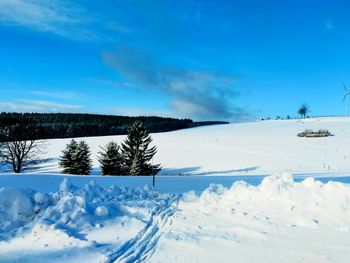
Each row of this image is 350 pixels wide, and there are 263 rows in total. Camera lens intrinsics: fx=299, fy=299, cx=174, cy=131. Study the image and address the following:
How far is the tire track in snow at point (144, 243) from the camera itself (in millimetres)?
5297

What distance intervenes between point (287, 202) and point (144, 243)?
4770 millimetres

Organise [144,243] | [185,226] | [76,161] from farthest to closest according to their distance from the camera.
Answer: [76,161] → [185,226] → [144,243]

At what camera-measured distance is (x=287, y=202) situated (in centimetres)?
875

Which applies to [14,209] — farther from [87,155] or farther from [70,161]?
[87,155]

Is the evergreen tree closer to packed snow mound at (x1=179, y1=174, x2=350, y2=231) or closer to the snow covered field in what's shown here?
the snow covered field

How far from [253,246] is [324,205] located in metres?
3.38

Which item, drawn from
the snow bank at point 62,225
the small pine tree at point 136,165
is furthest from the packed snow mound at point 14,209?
the small pine tree at point 136,165

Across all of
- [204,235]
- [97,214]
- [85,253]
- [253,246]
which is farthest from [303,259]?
[97,214]

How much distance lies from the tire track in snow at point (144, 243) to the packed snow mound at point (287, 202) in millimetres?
1677

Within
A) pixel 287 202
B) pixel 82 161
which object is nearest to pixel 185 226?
pixel 287 202

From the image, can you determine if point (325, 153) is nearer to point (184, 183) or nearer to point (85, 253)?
point (184, 183)

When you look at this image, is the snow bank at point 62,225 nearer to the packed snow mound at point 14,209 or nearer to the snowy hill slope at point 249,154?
the packed snow mound at point 14,209

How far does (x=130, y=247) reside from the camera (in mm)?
5797

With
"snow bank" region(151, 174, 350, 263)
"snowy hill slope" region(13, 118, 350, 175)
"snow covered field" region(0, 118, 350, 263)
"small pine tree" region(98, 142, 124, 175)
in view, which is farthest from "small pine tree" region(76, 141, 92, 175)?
"snow bank" region(151, 174, 350, 263)
